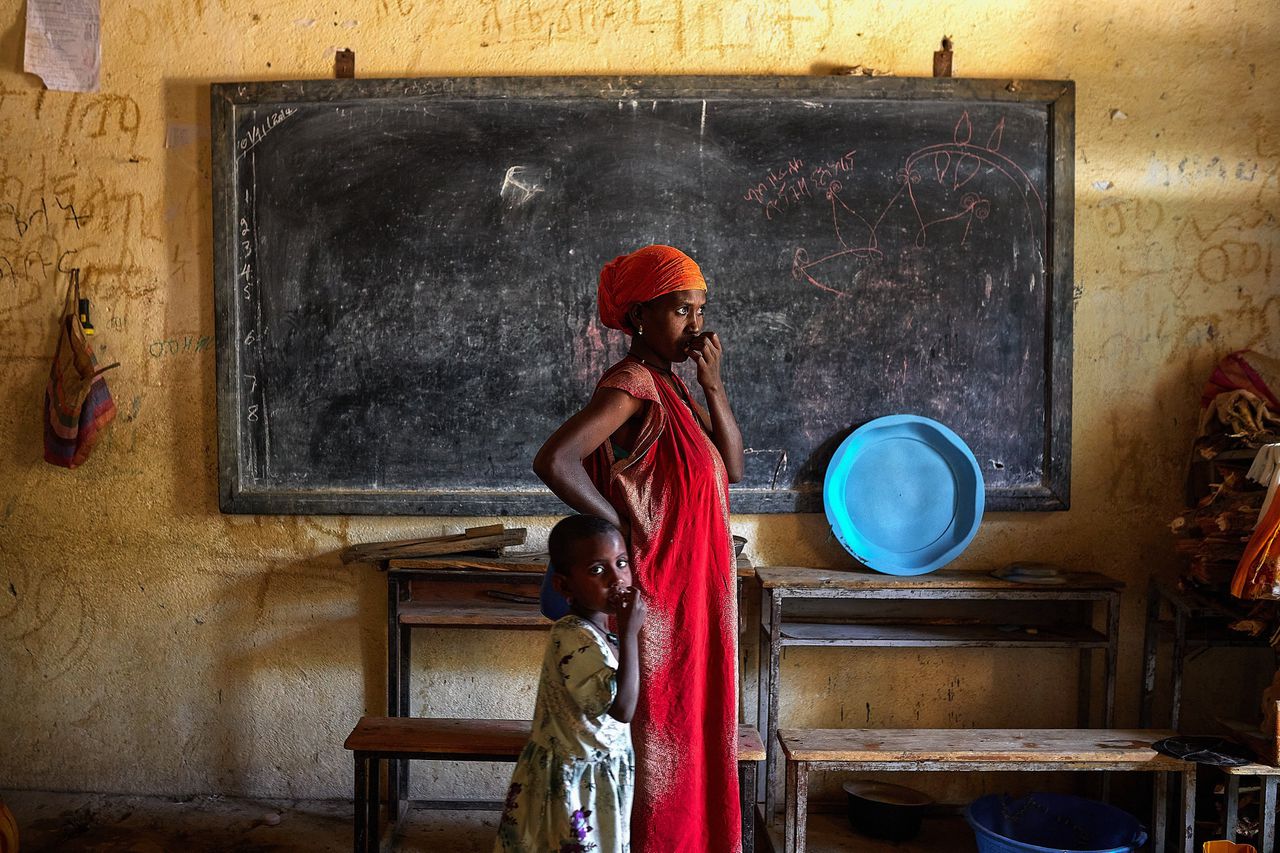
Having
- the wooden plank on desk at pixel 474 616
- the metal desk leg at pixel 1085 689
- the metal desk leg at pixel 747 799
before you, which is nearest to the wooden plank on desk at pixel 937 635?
the metal desk leg at pixel 1085 689

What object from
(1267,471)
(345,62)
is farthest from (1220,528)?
(345,62)

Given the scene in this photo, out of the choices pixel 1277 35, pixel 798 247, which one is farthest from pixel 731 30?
pixel 1277 35

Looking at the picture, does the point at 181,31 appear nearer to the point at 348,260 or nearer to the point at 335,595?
the point at 348,260

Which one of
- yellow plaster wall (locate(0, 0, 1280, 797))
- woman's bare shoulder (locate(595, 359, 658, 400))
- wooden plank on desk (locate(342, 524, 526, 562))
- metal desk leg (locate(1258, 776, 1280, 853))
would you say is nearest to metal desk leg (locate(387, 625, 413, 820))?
yellow plaster wall (locate(0, 0, 1280, 797))

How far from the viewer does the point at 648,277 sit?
2287 millimetres

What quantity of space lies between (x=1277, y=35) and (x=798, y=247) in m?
1.75

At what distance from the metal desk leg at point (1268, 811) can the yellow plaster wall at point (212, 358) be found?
0.67 metres

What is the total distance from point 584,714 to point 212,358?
222cm

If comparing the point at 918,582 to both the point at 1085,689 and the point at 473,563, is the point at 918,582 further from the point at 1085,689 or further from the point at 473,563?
the point at 473,563

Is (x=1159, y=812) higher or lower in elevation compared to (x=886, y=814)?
higher

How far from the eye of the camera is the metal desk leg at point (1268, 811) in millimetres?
2922

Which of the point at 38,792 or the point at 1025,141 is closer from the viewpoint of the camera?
the point at 1025,141

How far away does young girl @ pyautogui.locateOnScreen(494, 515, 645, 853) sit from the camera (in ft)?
6.56

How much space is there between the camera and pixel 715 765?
2350 mm
